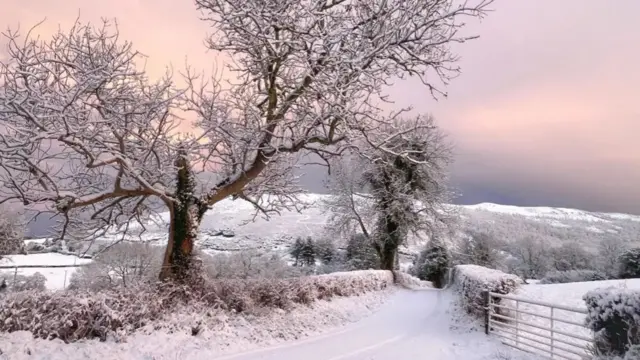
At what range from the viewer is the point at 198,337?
748cm

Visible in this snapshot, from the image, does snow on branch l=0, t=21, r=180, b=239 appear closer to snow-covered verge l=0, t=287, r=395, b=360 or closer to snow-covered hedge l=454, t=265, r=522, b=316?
snow-covered verge l=0, t=287, r=395, b=360

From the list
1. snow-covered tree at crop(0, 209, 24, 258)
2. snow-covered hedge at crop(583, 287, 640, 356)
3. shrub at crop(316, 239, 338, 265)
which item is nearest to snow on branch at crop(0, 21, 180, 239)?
snow-covered hedge at crop(583, 287, 640, 356)

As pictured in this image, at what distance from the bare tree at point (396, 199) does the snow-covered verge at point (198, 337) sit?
1576 cm

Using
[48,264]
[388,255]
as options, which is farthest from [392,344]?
[48,264]

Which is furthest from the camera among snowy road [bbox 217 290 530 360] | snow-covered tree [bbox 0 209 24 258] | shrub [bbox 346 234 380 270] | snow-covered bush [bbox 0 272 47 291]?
shrub [bbox 346 234 380 270]

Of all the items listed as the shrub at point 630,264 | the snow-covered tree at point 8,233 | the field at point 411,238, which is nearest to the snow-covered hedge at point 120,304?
the snow-covered tree at point 8,233

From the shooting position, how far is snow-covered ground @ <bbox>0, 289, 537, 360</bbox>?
612 centimetres

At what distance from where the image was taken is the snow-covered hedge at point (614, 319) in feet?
17.1

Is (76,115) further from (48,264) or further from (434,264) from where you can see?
(48,264)

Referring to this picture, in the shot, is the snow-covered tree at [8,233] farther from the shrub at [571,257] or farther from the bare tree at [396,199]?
the shrub at [571,257]

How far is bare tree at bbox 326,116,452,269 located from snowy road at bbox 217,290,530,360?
13.8m

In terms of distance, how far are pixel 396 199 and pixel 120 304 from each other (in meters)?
20.9

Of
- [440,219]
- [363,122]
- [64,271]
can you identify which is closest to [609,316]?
[363,122]

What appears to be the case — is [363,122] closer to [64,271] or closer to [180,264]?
[180,264]
